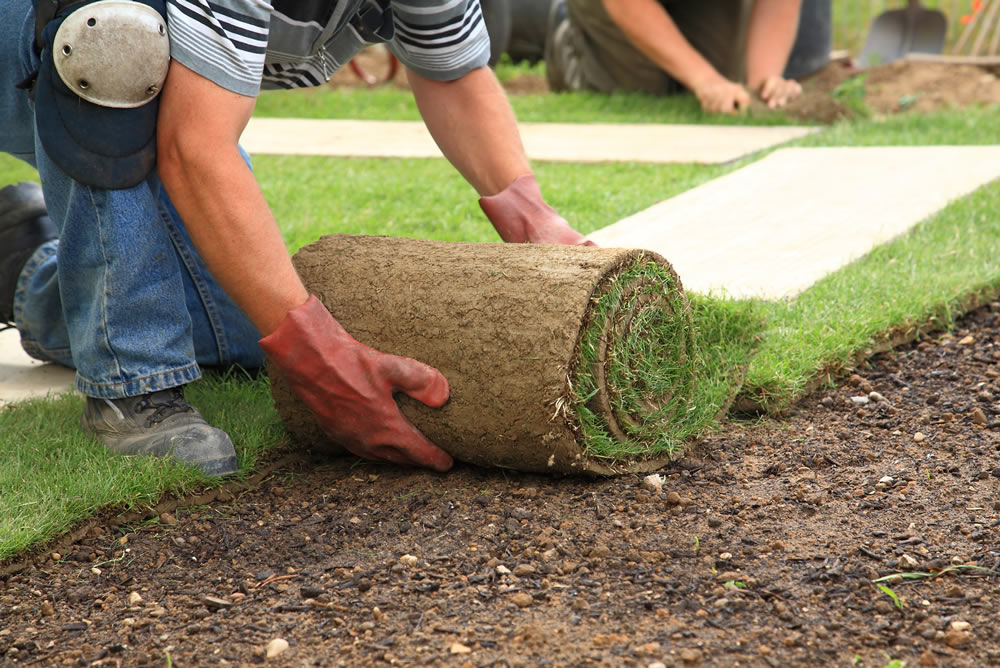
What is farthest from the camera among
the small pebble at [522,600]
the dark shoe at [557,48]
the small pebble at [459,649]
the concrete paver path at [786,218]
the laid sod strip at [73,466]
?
the dark shoe at [557,48]

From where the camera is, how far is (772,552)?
1.82 m

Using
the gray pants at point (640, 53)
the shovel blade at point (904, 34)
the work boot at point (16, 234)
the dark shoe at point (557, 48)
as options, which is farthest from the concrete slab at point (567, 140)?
the shovel blade at point (904, 34)

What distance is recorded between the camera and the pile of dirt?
569 centimetres

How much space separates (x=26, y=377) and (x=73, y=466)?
0.84 m

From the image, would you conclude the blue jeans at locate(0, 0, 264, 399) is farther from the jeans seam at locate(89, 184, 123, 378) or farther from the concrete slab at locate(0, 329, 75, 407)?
the concrete slab at locate(0, 329, 75, 407)

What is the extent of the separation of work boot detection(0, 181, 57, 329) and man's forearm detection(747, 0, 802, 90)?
13.8ft

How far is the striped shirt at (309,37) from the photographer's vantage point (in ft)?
6.57

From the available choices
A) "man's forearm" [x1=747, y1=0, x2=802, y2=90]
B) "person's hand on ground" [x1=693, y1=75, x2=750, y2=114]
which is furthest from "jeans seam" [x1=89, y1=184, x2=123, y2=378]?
"man's forearm" [x1=747, y1=0, x2=802, y2=90]

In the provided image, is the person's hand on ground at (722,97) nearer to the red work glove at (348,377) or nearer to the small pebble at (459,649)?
the red work glove at (348,377)

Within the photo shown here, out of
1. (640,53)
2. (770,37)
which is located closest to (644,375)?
(770,37)

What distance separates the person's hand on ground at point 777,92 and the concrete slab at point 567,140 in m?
0.35

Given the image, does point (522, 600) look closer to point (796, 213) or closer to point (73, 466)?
point (73, 466)

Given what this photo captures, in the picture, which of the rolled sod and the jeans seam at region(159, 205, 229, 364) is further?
the jeans seam at region(159, 205, 229, 364)

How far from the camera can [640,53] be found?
6574 millimetres
